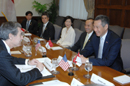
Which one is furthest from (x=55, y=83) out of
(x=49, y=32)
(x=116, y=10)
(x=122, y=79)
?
(x=116, y=10)

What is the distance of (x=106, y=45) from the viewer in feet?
7.13

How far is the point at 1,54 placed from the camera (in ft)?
4.36

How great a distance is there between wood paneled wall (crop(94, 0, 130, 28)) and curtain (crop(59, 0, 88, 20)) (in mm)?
723

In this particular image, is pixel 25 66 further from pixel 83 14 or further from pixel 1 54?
pixel 83 14

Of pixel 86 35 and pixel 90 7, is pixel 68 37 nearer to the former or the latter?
pixel 86 35

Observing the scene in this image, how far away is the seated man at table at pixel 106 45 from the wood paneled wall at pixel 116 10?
2.56 meters

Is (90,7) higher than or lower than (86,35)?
higher

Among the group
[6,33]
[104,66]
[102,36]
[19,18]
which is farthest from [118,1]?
[19,18]

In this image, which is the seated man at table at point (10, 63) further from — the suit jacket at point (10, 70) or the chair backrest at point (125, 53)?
the chair backrest at point (125, 53)

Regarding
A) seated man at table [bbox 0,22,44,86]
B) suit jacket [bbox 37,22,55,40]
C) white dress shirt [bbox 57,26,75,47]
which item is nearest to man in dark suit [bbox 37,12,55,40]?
suit jacket [bbox 37,22,55,40]

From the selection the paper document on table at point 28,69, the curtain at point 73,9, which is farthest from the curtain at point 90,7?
the paper document on table at point 28,69

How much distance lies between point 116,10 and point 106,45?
2992 mm

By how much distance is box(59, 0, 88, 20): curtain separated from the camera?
6002 mm

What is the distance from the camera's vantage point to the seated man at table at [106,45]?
6.53ft
